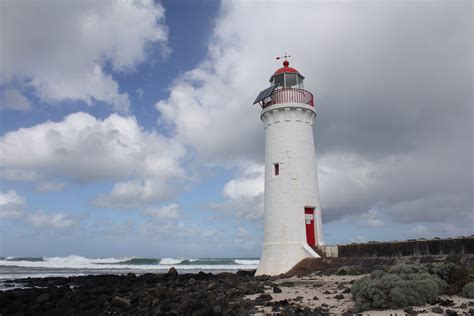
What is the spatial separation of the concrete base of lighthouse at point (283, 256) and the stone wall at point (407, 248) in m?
0.75

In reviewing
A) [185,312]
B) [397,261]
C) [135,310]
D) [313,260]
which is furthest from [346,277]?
[135,310]

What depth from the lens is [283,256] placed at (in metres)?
13.4

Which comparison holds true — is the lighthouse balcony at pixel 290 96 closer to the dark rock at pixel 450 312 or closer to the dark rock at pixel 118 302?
the dark rock at pixel 118 302

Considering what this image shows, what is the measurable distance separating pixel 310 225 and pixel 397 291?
24.6ft

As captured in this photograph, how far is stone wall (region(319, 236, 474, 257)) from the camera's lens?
8963 millimetres

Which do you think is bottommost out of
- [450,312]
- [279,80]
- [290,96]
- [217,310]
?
[217,310]

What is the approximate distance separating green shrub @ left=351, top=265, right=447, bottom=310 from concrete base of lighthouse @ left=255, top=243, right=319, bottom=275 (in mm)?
5760

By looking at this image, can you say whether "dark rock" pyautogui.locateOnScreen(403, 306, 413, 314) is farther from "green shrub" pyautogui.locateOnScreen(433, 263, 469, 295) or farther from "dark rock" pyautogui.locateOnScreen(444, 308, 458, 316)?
"green shrub" pyautogui.locateOnScreen(433, 263, 469, 295)

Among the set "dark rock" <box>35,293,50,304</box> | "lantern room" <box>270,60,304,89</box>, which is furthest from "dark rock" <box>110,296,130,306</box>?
"lantern room" <box>270,60,304,89</box>

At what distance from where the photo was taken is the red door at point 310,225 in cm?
1406

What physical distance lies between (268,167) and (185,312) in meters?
7.39

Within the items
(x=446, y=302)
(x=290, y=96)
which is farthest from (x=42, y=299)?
(x=446, y=302)

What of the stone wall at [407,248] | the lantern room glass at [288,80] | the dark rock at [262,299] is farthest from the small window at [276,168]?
the dark rock at [262,299]

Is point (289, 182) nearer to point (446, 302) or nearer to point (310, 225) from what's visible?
point (310, 225)
